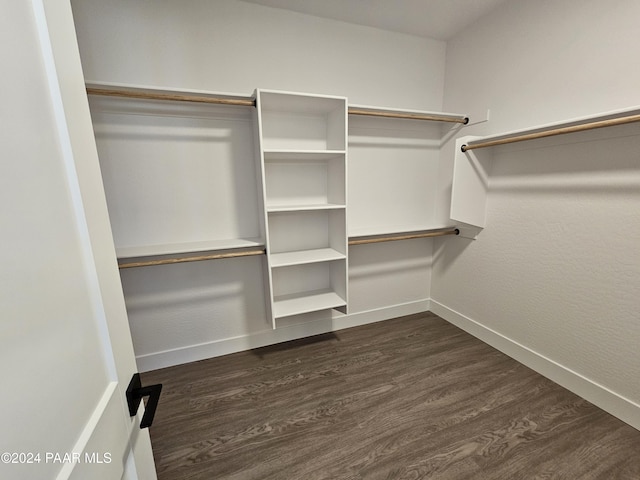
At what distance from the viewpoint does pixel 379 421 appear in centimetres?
164

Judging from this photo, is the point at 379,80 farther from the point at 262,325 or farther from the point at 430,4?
the point at 262,325

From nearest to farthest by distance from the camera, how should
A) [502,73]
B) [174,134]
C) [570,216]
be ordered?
1. [570,216]
2. [174,134]
3. [502,73]

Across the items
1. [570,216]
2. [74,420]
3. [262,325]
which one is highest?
[570,216]

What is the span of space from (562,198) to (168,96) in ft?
8.25

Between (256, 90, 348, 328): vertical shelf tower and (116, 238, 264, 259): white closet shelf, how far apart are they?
0.60 feet

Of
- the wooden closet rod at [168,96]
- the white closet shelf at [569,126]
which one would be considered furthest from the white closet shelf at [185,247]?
the white closet shelf at [569,126]

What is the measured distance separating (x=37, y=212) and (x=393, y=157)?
2488 mm

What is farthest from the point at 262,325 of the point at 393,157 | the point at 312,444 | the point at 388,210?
the point at 393,157

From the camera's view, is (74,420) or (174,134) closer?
(74,420)

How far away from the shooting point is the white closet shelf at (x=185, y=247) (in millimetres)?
1781

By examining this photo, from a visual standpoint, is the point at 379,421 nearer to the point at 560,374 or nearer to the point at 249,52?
the point at 560,374

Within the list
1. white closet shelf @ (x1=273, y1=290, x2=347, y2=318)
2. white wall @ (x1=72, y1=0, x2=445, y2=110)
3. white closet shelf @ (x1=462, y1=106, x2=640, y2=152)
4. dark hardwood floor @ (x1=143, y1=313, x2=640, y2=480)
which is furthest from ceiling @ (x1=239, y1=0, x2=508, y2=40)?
dark hardwood floor @ (x1=143, y1=313, x2=640, y2=480)

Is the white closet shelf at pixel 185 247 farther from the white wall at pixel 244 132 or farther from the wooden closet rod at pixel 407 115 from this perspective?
the wooden closet rod at pixel 407 115

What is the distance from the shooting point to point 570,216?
5.79 ft
